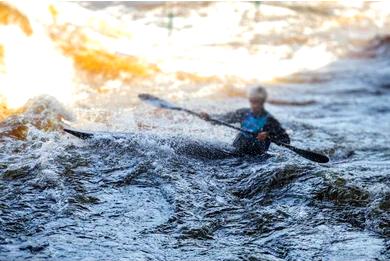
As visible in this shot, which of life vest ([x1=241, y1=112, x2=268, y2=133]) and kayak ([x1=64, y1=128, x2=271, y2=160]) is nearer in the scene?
kayak ([x1=64, y1=128, x2=271, y2=160])

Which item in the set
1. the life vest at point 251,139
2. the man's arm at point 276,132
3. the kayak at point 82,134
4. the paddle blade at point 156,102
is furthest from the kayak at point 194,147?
the paddle blade at point 156,102

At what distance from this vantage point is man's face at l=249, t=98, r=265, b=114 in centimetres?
646

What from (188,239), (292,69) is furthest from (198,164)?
(292,69)

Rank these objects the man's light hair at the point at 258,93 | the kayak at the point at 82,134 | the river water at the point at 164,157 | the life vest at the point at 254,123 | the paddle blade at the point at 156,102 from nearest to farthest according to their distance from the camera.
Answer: the river water at the point at 164,157 → the kayak at the point at 82,134 → the man's light hair at the point at 258,93 → the life vest at the point at 254,123 → the paddle blade at the point at 156,102

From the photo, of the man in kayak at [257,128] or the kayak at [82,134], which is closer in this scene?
the kayak at [82,134]

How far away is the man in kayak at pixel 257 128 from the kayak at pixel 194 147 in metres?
0.13

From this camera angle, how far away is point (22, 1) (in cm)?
982

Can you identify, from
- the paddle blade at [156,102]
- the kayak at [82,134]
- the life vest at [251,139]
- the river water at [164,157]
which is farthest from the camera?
the paddle blade at [156,102]

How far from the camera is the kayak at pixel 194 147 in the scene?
596cm

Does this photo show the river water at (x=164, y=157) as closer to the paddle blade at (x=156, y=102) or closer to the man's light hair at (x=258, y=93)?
the paddle blade at (x=156, y=102)

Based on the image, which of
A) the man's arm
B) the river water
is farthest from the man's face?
the river water

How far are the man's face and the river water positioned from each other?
60cm

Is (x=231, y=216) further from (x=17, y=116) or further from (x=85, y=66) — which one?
(x=85, y=66)

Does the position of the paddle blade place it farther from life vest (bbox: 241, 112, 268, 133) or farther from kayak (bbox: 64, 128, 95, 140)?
kayak (bbox: 64, 128, 95, 140)
